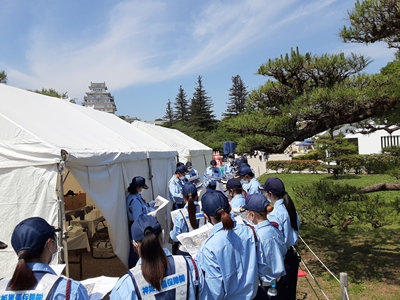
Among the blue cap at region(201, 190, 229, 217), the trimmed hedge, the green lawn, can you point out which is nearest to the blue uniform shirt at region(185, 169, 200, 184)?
the green lawn

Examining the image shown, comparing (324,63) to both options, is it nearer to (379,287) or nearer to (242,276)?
(242,276)

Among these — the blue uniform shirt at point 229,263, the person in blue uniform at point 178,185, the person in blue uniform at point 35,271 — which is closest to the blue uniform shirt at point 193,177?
the person in blue uniform at point 178,185

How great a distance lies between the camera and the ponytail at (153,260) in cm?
160

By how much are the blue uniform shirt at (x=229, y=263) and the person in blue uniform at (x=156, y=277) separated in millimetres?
200

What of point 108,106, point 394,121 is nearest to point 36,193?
point 394,121

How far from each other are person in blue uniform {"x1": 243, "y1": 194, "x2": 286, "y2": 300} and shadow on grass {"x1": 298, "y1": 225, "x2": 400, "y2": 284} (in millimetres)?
3167

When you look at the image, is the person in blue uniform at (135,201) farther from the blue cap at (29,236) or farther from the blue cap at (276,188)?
the blue cap at (29,236)

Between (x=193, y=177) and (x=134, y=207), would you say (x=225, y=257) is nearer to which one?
(x=134, y=207)

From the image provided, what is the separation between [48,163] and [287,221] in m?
2.59

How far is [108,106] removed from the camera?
7056 cm

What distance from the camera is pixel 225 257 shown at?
2.04m

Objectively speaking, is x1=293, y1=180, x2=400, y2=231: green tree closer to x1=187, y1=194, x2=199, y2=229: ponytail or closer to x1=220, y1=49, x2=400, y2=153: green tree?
x1=220, y1=49, x2=400, y2=153: green tree

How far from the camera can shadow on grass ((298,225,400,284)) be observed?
5.22 metres

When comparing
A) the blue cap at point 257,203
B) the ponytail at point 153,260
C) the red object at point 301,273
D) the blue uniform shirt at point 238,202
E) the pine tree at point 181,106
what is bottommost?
the red object at point 301,273
